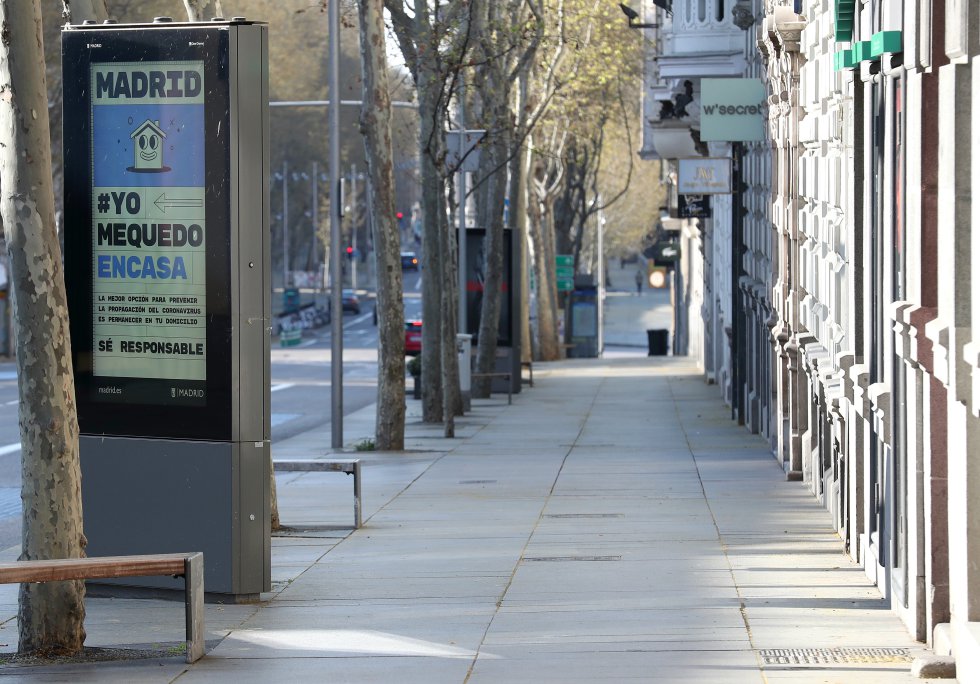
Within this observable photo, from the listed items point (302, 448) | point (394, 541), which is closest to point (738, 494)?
point (394, 541)

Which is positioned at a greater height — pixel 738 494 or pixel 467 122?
pixel 467 122

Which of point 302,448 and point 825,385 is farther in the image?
point 302,448

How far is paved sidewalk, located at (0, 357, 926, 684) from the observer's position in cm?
789

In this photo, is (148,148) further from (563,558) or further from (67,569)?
(563,558)

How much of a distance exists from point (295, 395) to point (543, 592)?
1014 inches

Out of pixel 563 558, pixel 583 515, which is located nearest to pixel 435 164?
pixel 583 515

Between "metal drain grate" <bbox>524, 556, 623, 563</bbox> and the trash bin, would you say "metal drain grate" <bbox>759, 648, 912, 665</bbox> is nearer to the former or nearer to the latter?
"metal drain grate" <bbox>524, 556, 623, 563</bbox>

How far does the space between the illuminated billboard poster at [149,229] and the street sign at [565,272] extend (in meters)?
46.9

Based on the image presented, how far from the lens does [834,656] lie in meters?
8.00

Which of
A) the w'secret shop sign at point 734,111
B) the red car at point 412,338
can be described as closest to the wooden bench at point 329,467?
the w'secret shop sign at point 734,111

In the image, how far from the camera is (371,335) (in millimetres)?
70562

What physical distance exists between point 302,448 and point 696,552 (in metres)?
11.5

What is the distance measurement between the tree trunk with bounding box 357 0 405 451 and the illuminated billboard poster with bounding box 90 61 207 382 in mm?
10279

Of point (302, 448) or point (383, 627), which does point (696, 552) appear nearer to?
point (383, 627)
